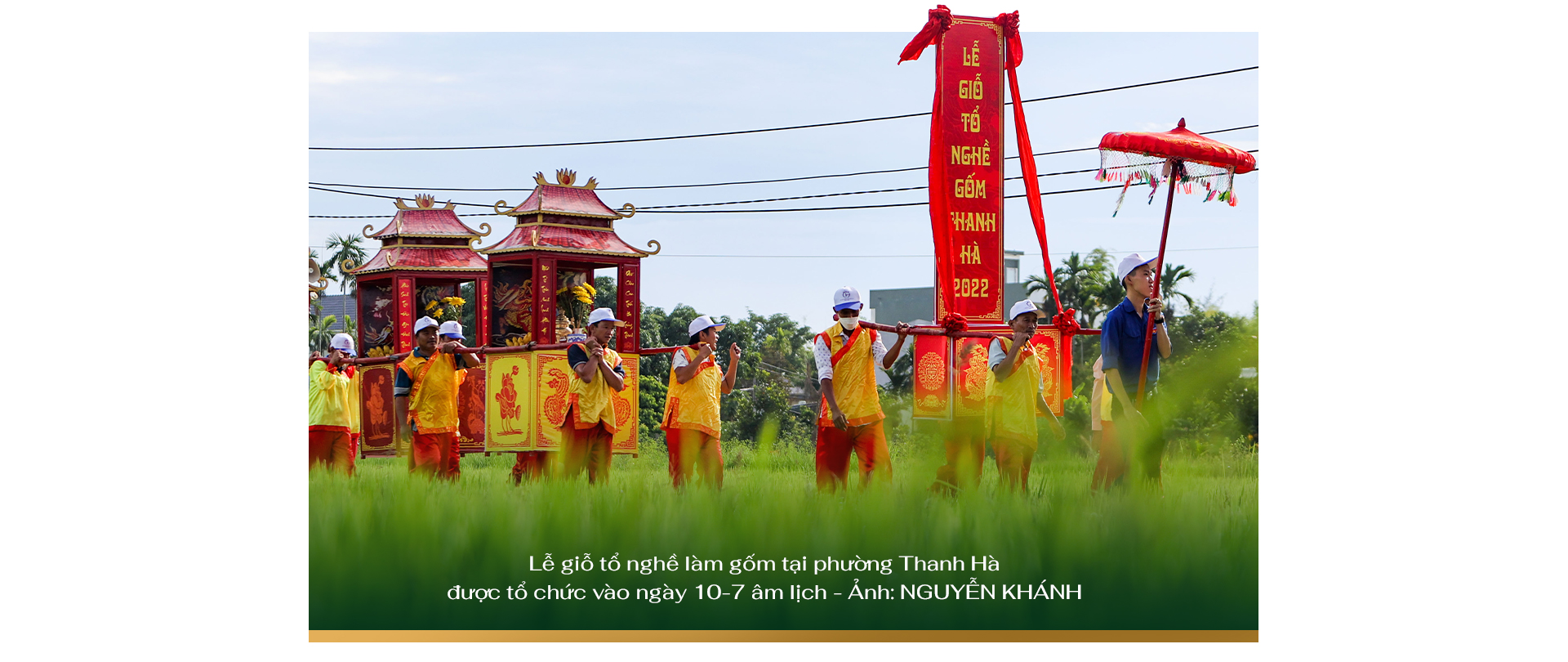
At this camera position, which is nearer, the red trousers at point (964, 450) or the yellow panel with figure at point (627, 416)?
the red trousers at point (964, 450)

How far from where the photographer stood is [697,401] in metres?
8.73

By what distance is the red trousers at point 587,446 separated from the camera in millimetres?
9031

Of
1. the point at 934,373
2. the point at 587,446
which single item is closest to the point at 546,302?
the point at 587,446

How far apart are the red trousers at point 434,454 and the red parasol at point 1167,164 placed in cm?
492

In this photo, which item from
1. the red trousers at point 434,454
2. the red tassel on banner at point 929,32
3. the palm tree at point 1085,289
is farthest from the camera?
the palm tree at point 1085,289

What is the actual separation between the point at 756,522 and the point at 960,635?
1.16 m

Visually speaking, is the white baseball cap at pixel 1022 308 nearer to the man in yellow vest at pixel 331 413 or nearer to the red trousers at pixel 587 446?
the red trousers at pixel 587 446

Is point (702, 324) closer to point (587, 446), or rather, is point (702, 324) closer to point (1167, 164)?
point (587, 446)

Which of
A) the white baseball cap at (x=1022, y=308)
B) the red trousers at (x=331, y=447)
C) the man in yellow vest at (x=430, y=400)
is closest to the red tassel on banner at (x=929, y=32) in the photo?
the white baseball cap at (x=1022, y=308)

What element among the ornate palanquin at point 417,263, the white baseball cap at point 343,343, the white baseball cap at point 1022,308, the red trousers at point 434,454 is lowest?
the red trousers at point 434,454

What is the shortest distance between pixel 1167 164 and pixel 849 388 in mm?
2451

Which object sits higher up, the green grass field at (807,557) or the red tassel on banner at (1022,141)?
the red tassel on banner at (1022,141)

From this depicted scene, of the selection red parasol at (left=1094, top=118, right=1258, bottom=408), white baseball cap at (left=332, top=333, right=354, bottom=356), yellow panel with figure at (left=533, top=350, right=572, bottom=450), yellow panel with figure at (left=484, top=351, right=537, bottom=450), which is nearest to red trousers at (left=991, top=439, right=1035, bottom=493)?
red parasol at (left=1094, top=118, right=1258, bottom=408)

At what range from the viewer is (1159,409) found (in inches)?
275
